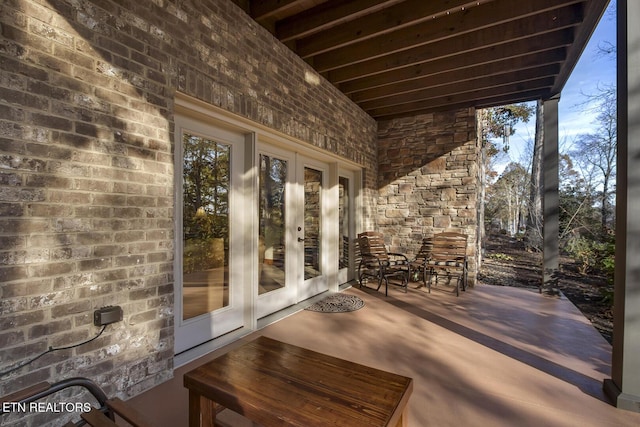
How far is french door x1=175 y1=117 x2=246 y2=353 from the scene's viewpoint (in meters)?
2.75

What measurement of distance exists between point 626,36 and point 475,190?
12.5 ft

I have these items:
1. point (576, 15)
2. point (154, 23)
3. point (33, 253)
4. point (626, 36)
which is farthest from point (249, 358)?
point (576, 15)

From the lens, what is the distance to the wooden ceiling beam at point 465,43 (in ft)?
11.0

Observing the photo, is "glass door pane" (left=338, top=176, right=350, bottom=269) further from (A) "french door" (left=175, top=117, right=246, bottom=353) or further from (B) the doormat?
(A) "french door" (left=175, top=117, right=246, bottom=353)

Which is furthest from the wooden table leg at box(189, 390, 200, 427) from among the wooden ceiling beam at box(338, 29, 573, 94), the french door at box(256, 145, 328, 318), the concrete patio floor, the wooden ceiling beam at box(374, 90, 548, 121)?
the wooden ceiling beam at box(374, 90, 548, 121)

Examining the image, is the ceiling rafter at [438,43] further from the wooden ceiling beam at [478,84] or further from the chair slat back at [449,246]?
the chair slat back at [449,246]

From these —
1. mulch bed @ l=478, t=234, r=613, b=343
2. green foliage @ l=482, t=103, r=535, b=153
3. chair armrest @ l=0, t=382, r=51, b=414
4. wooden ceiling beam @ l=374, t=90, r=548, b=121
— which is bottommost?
mulch bed @ l=478, t=234, r=613, b=343

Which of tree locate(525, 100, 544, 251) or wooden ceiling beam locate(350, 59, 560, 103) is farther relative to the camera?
tree locate(525, 100, 544, 251)

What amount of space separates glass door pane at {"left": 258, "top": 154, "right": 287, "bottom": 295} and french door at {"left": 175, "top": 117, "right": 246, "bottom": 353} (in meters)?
0.43

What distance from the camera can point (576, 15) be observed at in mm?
3250

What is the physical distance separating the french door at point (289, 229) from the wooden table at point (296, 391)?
2.05 meters

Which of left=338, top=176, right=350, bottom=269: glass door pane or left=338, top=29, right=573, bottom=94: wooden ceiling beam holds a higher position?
left=338, top=29, right=573, bottom=94: wooden ceiling beam

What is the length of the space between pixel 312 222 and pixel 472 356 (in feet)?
9.05

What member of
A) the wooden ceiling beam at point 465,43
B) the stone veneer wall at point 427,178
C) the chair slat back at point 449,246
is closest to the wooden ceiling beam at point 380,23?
the wooden ceiling beam at point 465,43
